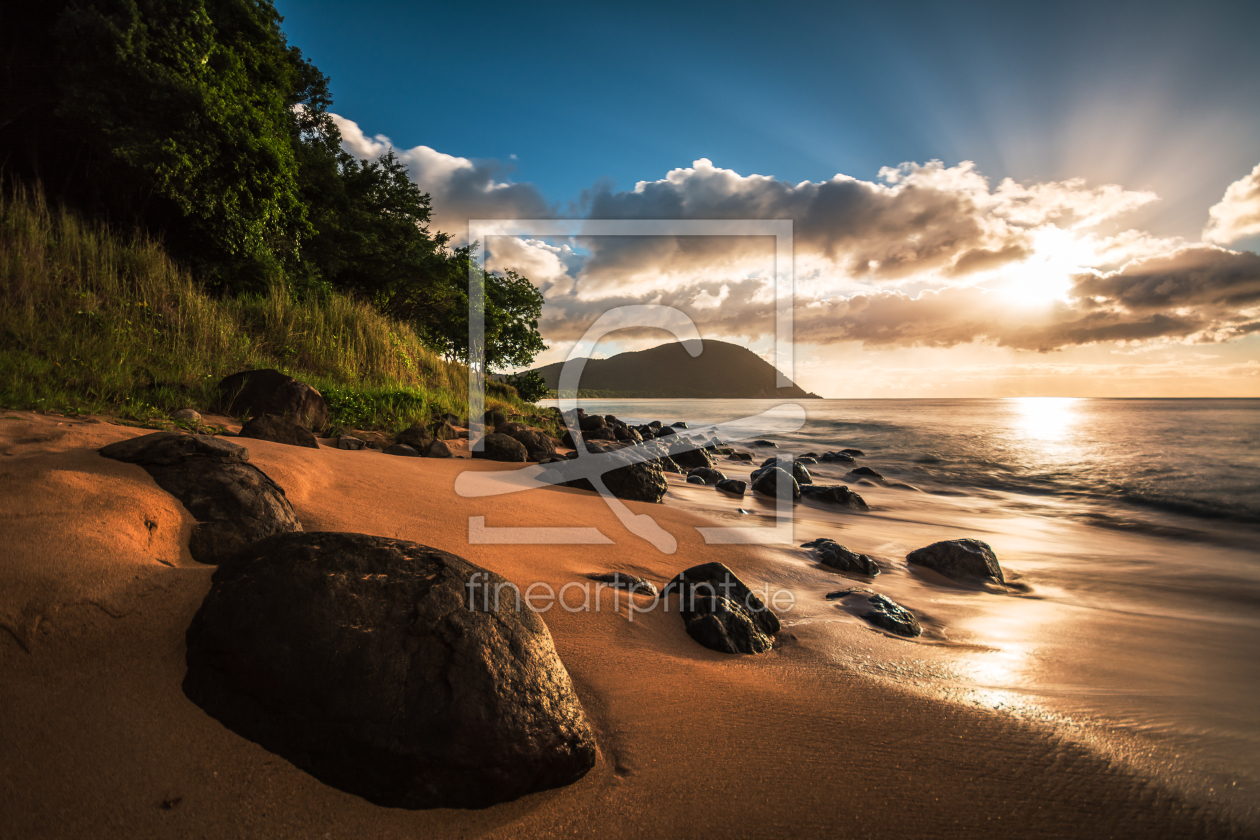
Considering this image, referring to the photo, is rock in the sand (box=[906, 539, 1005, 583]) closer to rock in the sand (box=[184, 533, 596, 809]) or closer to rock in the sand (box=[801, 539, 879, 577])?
rock in the sand (box=[801, 539, 879, 577])

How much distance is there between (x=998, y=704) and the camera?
6.89 ft

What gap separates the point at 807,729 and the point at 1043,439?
2827 cm

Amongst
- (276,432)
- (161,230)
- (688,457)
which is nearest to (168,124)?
(161,230)

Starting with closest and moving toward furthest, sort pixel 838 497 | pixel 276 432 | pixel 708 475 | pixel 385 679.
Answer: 1. pixel 385 679
2. pixel 276 432
3. pixel 838 497
4. pixel 708 475

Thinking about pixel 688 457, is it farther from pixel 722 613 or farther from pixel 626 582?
pixel 722 613

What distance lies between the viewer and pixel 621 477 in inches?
249

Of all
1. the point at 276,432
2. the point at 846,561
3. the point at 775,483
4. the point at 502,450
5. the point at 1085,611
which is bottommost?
the point at 1085,611

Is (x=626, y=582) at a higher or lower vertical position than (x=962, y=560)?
higher

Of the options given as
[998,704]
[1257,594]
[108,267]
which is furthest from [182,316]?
[1257,594]

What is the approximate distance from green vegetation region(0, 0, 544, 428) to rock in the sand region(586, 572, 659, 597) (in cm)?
446

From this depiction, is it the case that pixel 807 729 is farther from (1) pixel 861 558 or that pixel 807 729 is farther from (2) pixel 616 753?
(1) pixel 861 558

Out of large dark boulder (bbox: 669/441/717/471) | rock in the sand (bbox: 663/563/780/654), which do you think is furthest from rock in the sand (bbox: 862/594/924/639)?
large dark boulder (bbox: 669/441/717/471)

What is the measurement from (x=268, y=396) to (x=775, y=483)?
7.34 meters

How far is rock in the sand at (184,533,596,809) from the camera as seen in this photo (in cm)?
136
